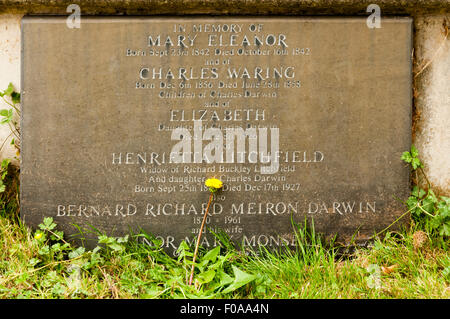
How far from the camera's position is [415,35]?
2.11 m

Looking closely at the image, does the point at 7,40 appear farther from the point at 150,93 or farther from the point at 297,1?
the point at 297,1

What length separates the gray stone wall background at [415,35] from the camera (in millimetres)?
2037

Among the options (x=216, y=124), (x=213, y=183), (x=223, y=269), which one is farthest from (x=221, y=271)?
(x=216, y=124)

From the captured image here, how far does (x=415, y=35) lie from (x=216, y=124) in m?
1.30

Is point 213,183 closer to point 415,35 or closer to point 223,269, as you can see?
point 223,269

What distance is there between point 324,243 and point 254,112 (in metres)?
0.86

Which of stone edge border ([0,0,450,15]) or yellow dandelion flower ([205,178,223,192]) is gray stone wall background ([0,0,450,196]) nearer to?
stone edge border ([0,0,450,15])

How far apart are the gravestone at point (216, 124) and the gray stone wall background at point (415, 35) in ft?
0.28

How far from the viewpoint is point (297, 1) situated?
2.01 m

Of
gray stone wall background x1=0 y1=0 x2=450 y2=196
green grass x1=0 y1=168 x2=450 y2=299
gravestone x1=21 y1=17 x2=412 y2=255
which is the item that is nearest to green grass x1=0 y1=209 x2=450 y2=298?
green grass x1=0 y1=168 x2=450 y2=299

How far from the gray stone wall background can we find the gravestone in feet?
0.28

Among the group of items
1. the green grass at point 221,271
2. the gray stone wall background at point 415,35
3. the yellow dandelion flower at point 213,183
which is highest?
the gray stone wall background at point 415,35

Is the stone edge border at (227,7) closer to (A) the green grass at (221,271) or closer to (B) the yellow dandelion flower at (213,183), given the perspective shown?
(B) the yellow dandelion flower at (213,183)

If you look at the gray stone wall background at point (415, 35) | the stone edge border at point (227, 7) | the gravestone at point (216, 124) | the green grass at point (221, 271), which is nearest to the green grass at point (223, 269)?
the green grass at point (221, 271)
